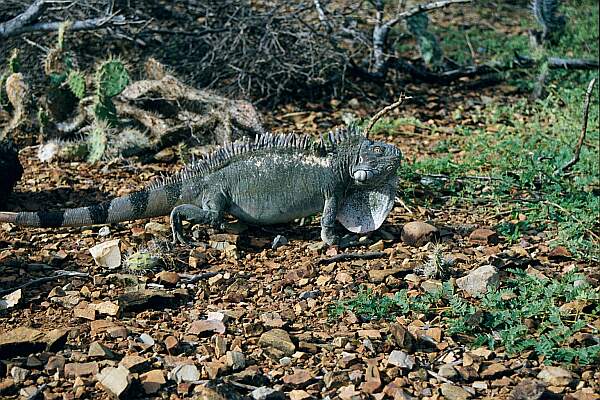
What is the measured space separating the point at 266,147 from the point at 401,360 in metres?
1.62

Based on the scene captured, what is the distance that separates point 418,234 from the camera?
194 inches

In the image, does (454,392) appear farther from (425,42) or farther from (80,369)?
(425,42)

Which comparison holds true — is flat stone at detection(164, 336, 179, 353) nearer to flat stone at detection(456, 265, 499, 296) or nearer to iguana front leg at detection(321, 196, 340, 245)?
iguana front leg at detection(321, 196, 340, 245)

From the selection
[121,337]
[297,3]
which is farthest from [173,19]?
[121,337]

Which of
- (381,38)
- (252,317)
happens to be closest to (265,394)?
(252,317)

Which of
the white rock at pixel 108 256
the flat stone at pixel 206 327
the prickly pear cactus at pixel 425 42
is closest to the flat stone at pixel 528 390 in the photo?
the flat stone at pixel 206 327

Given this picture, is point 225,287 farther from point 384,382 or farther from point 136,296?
point 384,382

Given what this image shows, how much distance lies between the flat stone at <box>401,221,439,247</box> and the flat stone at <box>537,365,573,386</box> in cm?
136

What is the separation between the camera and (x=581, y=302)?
13.8 feet

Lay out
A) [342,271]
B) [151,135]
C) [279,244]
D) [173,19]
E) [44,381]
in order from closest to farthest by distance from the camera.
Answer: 1. [44,381]
2. [342,271]
3. [279,244]
4. [151,135]
5. [173,19]

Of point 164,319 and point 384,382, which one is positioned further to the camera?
point 164,319

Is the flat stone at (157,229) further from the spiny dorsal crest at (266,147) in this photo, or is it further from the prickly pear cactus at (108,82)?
the prickly pear cactus at (108,82)

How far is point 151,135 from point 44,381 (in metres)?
2.95

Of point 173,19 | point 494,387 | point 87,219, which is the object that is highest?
point 173,19
